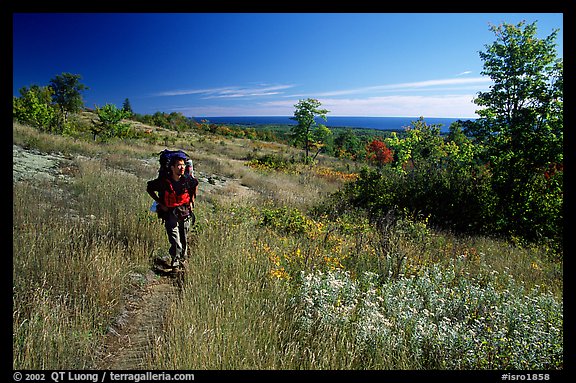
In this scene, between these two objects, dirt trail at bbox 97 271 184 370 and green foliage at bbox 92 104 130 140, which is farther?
green foliage at bbox 92 104 130 140

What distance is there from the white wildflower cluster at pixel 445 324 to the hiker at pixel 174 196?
1.87 m

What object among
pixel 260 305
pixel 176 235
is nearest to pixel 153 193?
pixel 176 235

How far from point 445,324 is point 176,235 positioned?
10.5 ft

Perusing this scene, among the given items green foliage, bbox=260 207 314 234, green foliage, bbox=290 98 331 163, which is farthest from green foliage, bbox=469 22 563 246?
green foliage, bbox=290 98 331 163

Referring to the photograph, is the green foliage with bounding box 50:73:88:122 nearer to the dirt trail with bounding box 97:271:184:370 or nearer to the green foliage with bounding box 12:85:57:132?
the green foliage with bounding box 12:85:57:132

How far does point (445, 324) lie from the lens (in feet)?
8.72

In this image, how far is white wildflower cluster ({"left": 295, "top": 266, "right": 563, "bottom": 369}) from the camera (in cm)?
237

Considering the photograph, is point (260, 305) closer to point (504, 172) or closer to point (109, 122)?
point (504, 172)

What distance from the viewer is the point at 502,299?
343 centimetres

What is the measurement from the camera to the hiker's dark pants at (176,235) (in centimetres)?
389

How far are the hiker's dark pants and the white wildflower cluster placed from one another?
6.11 ft

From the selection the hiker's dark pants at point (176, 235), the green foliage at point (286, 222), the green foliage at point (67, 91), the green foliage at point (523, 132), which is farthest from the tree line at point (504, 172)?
the green foliage at point (67, 91)

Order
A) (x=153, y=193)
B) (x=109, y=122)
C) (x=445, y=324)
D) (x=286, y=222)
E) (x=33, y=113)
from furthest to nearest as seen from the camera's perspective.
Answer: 1. (x=109, y=122)
2. (x=33, y=113)
3. (x=286, y=222)
4. (x=153, y=193)
5. (x=445, y=324)
